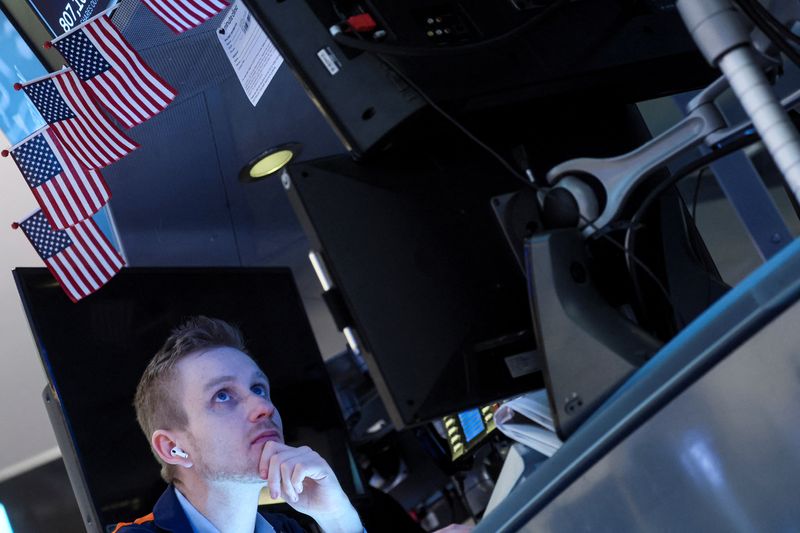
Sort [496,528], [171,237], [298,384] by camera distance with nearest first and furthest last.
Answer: [496,528] → [298,384] → [171,237]

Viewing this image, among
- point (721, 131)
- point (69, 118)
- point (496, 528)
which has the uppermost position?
point (69, 118)

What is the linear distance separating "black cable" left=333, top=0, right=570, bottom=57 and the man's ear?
191 centimetres

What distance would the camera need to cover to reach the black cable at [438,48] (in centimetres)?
105

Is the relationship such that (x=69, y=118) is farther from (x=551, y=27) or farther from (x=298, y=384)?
(x=551, y=27)

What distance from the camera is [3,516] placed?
3.84 m

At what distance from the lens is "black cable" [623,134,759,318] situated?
37.0 inches

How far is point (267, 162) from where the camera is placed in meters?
3.49

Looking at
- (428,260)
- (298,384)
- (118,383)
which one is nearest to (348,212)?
(428,260)

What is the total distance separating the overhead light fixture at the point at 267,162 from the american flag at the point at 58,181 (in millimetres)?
498

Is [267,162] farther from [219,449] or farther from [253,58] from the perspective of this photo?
[253,58]

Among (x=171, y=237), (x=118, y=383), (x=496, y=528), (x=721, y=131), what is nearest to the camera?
(x=496, y=528)

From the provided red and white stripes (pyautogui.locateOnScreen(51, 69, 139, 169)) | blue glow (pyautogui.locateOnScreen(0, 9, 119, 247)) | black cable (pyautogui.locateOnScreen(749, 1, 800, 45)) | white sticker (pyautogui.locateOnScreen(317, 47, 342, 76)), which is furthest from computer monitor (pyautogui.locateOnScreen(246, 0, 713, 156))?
blue glow (pyautogui.locateOnScreen(0, 9, 119, 247))

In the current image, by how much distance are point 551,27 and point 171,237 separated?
2.81m

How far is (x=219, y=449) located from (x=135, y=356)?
15.0 inches
